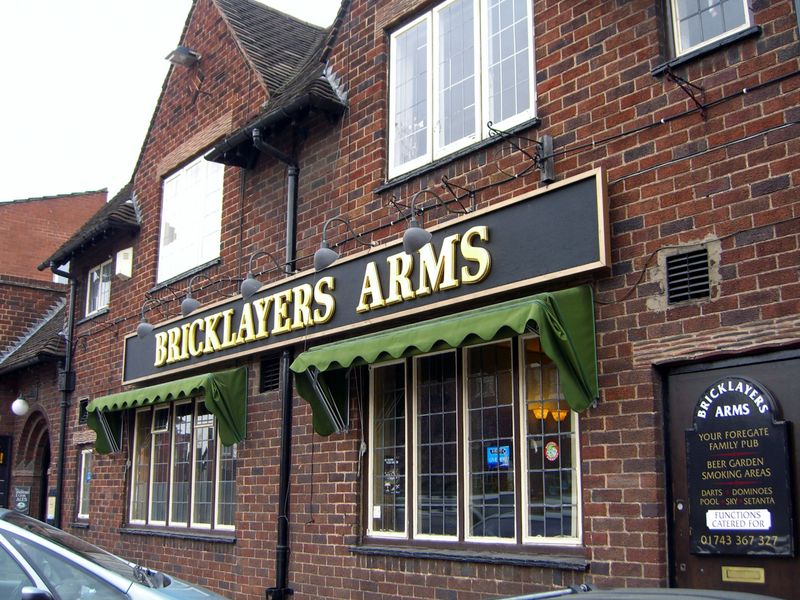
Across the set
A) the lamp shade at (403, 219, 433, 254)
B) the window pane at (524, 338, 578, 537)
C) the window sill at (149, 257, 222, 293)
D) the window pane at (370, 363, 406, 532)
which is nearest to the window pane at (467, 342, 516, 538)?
the window pane at (524, 338, 578, 537)

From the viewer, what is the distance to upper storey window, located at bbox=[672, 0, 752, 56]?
7.05m

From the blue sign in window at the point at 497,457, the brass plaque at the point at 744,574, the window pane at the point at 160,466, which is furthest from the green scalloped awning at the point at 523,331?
the window pane at the point at 160,466

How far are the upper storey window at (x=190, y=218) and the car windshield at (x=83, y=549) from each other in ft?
22.2

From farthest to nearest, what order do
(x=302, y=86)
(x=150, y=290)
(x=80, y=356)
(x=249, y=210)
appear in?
(x=80, y=356)
(x=150, y=290)
(x=249, y=210)
(x=302, y=86)

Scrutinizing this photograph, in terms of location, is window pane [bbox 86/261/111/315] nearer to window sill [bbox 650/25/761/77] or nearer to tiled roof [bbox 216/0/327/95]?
tiled roof [bbox 216/0/327/95]

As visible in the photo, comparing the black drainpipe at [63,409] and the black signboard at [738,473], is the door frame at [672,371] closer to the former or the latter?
the black signboard at [738,473]

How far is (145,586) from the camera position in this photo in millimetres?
5871

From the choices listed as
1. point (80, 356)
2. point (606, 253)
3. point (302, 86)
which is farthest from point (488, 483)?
point (80, 356)

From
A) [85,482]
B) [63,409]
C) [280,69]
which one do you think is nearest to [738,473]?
[280,69]

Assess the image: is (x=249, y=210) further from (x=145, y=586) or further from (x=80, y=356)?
(x=145, y=586)

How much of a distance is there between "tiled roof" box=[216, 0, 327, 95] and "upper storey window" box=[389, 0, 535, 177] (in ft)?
9.98

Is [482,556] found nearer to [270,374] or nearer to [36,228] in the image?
[270,374]

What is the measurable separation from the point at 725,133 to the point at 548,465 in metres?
3.07

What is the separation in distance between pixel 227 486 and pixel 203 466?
0.76 metres
